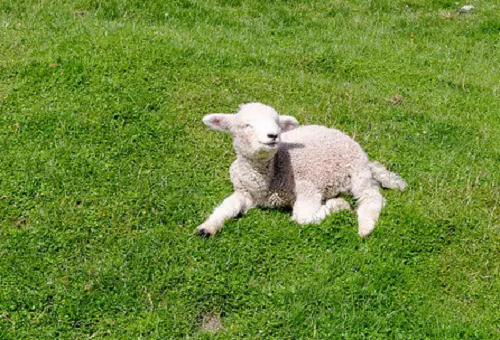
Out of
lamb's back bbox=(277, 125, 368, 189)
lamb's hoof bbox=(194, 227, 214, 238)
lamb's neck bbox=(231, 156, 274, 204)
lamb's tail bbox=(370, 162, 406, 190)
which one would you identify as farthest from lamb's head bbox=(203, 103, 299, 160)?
lamb's tail bbox=(370, 162, 406, 190)

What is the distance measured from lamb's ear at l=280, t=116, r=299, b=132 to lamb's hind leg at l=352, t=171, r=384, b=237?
36.5 inches

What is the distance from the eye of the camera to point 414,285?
5.77 metres

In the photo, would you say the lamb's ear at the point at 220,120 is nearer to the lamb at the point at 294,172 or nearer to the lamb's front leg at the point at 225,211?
the lamb at the point at 294,172

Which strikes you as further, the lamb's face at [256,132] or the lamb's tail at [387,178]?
the lamb's tail at [387,178]

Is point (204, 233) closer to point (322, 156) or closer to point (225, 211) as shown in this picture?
point (225, 211)

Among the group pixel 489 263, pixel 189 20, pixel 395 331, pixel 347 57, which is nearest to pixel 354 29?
pixel 347 57

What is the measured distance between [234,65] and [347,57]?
219 centimetres

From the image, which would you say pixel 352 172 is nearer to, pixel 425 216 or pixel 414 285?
pixel 425 216

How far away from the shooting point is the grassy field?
216 inches

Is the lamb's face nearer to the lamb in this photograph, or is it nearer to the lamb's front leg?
the lamb

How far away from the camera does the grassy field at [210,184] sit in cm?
549

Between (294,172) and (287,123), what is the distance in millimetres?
540

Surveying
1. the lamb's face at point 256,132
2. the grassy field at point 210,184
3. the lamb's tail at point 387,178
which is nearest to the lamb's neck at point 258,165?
the lamb's face at point 256,132

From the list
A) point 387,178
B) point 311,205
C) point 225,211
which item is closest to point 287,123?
point 311,205
